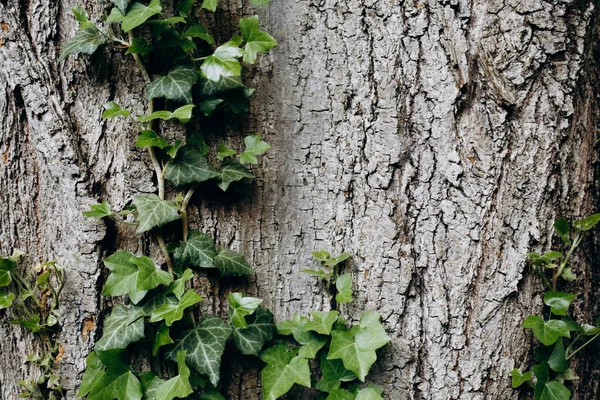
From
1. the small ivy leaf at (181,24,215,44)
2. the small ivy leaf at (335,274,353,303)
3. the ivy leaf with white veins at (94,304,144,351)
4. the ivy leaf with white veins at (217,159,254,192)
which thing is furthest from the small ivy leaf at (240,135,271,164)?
the ivy leaf with white veins at (94,304,144,351)

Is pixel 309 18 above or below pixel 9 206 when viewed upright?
above

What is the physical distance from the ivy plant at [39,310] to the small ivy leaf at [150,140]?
16.9 inches

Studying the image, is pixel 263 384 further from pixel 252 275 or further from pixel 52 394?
pixel 52 394

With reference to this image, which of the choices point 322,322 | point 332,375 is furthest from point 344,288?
point 332,375

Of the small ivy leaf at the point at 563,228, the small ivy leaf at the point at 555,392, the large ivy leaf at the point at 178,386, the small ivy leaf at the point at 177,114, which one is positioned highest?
the small ivy leaf at the point at 177,114

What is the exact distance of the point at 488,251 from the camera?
1.22m

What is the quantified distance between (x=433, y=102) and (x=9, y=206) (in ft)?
4.04

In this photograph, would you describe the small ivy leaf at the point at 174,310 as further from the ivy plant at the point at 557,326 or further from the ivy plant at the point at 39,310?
the ivy plant at the point at 557,326

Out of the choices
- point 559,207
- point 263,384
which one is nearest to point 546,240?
point 559,207

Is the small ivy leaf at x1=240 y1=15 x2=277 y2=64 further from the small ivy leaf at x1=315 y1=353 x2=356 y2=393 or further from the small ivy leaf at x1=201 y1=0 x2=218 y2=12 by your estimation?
the small ivy leaf at x1=315 y1=353 x2=356 y2=393

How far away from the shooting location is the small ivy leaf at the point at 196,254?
1216 mm

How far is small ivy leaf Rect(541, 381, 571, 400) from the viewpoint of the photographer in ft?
3.99

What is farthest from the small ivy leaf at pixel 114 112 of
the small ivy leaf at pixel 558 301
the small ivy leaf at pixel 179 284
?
the small ivy leaf at pixel 558 301

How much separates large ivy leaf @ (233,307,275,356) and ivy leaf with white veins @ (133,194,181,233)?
351 mm
